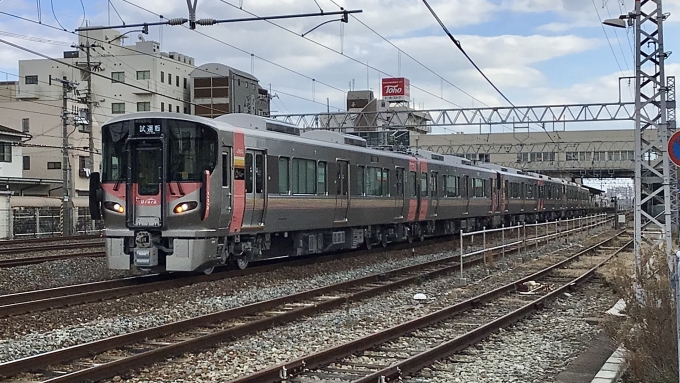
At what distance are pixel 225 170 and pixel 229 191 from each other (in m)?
0.42

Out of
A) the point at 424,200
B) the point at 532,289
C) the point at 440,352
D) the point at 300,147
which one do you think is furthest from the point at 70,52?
the point at 440,352

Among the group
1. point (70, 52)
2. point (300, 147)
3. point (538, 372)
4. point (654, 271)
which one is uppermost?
point (70, 52)

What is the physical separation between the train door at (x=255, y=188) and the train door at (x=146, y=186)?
1845 millimetres

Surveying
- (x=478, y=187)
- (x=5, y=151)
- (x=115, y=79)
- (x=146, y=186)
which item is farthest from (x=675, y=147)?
(x=115, y=79)

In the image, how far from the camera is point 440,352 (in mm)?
9102

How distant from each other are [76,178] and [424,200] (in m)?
31.5

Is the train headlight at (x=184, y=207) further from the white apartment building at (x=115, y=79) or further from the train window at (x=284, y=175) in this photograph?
the white apartment building at (x=115, y=79)

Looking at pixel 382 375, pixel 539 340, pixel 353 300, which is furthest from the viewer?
pixel 353 300

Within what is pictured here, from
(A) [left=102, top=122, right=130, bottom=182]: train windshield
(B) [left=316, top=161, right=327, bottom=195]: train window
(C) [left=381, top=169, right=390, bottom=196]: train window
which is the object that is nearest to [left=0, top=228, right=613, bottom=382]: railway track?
(B) [left=316, top=161, right=327, bottom=195]: train window

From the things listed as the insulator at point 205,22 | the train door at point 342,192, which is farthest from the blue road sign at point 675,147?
the train door at point 342,192

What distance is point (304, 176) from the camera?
1795 centimetres

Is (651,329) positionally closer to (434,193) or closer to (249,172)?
(249,172)

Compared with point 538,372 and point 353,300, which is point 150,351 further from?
point 353,300

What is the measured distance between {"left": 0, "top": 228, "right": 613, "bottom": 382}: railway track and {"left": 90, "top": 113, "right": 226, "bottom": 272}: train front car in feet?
7.62
